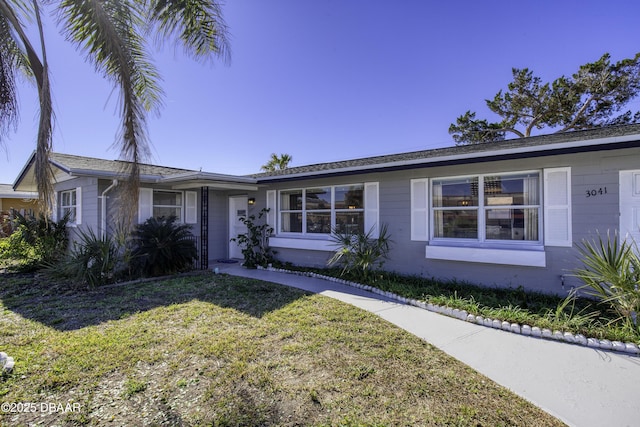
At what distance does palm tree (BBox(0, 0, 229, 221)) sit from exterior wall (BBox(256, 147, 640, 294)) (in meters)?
4.90

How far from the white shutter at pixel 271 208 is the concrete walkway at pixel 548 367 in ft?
18.8

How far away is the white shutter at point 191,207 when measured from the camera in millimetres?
10609

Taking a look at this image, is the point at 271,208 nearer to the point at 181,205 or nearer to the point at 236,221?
the point at 236,221

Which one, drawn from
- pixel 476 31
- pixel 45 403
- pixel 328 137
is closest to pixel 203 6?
pixel 45 403

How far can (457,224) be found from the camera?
23.4 ft

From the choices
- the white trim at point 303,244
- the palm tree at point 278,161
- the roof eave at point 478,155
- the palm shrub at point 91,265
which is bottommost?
the palm shrub at point 91,265

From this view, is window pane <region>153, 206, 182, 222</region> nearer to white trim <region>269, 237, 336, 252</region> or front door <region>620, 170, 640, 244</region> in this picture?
white trim <region>269, 237, 336, 252</region>

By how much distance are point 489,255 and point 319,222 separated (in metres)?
4.70

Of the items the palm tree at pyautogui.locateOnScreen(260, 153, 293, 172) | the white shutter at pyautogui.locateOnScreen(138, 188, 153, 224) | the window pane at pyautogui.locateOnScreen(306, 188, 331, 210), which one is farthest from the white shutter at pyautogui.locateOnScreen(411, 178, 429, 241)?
the palm tree at pyautogui.locateOnScreen(260, 153, 293, 172)

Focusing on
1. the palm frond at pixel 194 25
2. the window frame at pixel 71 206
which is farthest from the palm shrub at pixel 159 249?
the palm frond at pixel 194 25

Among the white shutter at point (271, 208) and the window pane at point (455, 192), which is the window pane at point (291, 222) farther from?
the window pane at point (455, 192)

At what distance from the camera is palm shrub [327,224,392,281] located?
741 centimetres

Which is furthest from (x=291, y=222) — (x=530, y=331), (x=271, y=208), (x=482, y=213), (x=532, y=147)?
(x=530, y=331)

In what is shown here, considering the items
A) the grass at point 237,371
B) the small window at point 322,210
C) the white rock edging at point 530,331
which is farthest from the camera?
the small window at point 322,210
